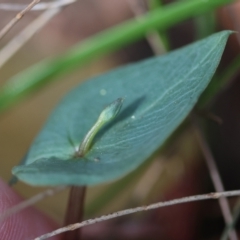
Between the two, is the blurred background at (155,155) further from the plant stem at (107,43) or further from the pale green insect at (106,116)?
the pale green insect at (106,116)

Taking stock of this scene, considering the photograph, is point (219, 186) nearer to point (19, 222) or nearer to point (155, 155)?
point (155, 155)

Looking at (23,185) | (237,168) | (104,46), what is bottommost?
(237,168)

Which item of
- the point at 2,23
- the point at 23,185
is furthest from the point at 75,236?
the point at 2,23

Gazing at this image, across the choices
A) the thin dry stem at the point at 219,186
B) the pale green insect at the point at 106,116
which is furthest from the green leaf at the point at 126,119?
the thin dry stem at the point at 219,186

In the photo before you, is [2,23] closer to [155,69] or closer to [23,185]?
[23,185]

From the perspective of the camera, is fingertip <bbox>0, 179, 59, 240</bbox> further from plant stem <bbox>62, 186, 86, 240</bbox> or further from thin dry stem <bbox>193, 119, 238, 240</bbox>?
thin dry stem <bbox>193, 119, 238, 240</bbox>

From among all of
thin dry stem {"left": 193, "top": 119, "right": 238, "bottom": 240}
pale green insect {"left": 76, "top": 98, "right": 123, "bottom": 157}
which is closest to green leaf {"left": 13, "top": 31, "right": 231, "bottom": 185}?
pale green insect {"left": 76, "top": 98, "right": 123, "bottom": 157}

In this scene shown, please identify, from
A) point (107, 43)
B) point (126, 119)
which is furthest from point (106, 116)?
point (107, 43)

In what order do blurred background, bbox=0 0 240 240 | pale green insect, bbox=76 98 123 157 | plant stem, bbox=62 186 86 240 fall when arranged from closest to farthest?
pale green insect, bbox=76 98 123 157 < plant stem, bbox=62 186 86 240 < blurred background, bbox=0 0 240 240
